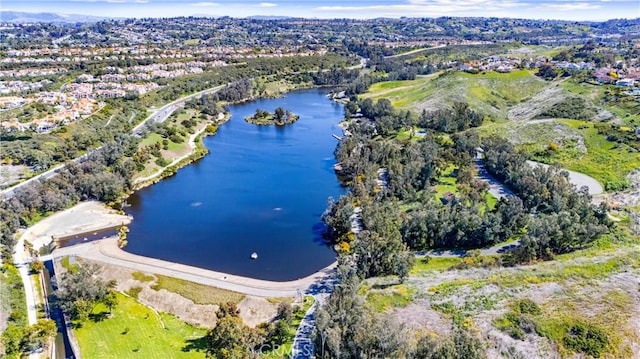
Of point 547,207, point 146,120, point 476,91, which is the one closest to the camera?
point 547,207

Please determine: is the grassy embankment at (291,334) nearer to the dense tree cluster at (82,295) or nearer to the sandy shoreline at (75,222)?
the dense tree cluster at (82,295)

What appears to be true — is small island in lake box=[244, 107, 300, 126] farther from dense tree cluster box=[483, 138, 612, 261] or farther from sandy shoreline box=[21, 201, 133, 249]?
sandy shoreline box=[21, 201, 133, 249]

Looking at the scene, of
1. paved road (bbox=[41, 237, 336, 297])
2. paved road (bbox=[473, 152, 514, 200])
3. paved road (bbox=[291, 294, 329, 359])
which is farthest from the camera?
paved road (bbox=[473, 152, 514, 200])

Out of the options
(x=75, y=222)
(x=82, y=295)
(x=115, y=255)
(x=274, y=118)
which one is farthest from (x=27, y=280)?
(x=274, y=118)

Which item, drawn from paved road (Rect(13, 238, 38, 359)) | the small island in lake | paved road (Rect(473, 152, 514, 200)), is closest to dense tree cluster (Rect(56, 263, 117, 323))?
paved road (Rect(13, 238, 38, 359))

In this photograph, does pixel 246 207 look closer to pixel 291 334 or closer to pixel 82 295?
pixel 82 295

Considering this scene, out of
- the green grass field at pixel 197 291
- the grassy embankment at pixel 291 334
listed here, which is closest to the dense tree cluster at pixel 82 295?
the green grass field at pixel 197 291
